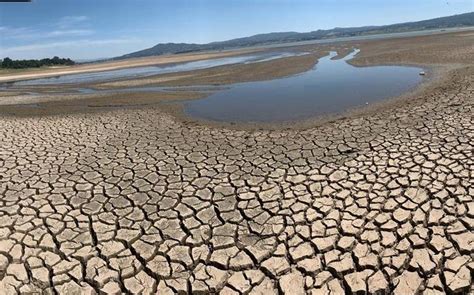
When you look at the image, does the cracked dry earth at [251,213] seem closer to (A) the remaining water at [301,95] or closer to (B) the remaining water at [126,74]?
(A) the remaining water at [301,95]

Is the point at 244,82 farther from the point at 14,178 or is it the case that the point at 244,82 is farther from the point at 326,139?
the point at 14,178

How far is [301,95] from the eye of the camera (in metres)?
12.9

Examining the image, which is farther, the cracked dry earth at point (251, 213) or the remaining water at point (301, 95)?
the remaining water at point (301, 95)

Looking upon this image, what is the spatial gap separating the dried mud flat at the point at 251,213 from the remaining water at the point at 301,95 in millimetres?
2832

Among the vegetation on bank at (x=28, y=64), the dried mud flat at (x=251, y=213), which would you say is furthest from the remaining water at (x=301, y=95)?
the vegetation on bank at (x=28, y=64)

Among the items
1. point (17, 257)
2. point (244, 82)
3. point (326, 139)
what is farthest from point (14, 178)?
point (244, 82)

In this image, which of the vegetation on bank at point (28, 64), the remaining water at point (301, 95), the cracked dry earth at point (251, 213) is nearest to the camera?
the cracked dry earth at point (251, 213)

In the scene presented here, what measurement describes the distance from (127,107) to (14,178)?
7.16 meters

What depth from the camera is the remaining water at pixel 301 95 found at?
409 inches

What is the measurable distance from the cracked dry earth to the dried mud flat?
0.7 inches

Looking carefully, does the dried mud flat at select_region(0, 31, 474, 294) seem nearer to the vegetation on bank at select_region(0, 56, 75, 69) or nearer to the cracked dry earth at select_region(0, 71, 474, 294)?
the cracked dry earth at select_region(0, 71, 474, 294)

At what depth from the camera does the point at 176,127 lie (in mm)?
8992

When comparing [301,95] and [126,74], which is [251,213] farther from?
[126,74]

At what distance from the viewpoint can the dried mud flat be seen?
11.0 ft
